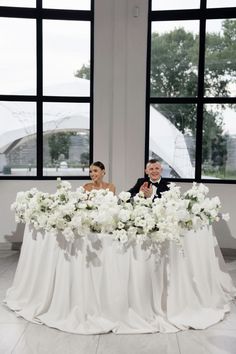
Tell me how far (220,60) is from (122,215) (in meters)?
3.83

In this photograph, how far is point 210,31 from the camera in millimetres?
6262

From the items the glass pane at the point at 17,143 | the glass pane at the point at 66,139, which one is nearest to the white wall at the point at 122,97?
the glass pane at the point at 66,139

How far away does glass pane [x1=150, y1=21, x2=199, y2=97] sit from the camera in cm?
634

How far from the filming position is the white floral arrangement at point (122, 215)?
3.36 m

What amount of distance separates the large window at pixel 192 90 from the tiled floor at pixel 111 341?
3237 mm

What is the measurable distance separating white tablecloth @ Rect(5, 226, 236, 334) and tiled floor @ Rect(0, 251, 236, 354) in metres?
0.08

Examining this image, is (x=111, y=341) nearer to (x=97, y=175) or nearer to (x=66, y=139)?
(x=97, y=175)

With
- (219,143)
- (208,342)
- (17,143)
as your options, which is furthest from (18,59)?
(208,342)

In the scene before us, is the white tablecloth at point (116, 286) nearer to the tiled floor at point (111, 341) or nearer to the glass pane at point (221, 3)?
the tiled floor at point (111, 341)

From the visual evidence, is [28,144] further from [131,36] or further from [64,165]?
[131,36]

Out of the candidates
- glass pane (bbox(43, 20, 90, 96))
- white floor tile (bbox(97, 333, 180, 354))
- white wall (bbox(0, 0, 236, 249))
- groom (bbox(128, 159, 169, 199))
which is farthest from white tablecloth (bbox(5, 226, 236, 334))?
glass pane (bbox(43, 20, 90, 96))

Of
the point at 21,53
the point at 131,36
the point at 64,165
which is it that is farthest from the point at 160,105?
the point at 21,53

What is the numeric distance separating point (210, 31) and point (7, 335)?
499 cm

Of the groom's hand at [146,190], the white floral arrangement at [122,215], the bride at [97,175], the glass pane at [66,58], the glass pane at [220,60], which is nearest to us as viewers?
the white floral arrangement at [122,215]
